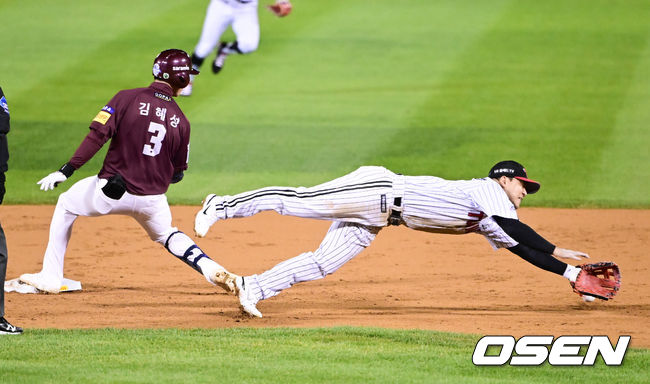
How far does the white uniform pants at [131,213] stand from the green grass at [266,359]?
782 mm

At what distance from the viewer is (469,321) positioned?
26.6ft

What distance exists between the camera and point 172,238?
8219mm

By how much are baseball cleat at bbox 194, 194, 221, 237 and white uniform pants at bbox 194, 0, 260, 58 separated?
9.05 metres

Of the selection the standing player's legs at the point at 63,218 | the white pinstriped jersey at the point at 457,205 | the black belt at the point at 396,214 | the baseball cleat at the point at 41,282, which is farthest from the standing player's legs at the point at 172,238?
the white pinstriped jersey at the point at 457,205

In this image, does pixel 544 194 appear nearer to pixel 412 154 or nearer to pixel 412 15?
pixel 412 154

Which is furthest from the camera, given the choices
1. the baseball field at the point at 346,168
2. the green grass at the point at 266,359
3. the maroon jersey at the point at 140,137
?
the maroon jersey at the point at 140,137

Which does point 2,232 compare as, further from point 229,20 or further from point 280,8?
point 280,8

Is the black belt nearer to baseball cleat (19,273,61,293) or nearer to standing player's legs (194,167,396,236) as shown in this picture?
standing player's legs (194,167,396,236)

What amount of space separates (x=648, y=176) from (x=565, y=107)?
3136 mm

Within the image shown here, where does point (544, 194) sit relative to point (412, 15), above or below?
below

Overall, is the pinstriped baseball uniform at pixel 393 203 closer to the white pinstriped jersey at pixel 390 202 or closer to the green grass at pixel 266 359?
the white pinstriped jersey at pixel 390 202

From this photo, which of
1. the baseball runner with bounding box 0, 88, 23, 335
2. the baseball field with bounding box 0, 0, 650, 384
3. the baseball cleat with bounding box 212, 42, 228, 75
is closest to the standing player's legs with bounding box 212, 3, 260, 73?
the baseball cleat with bounding box 212, 42, 228, 75

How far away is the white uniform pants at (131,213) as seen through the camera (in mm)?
8008

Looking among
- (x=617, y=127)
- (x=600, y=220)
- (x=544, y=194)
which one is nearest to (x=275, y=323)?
(x=600, y=220)
